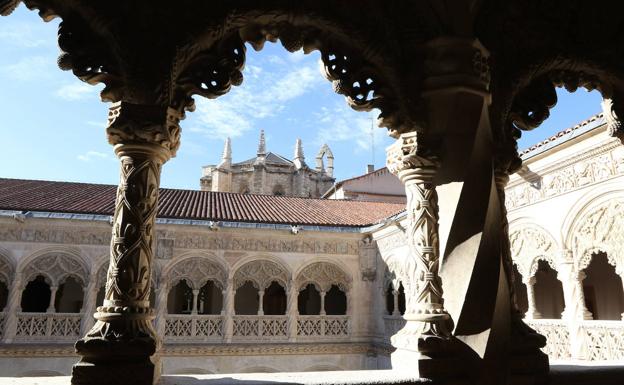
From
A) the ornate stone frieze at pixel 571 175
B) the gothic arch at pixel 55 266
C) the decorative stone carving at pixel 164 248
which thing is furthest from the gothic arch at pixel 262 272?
the ornate stone frieze at pixel 571 175

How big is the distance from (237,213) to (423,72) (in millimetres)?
12633

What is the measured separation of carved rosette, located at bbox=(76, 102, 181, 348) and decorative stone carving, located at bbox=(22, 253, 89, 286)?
1210cm

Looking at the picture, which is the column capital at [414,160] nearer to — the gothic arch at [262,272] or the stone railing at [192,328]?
the gothic arch at [262,272]

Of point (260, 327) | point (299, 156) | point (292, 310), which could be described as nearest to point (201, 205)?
point (260, 327)

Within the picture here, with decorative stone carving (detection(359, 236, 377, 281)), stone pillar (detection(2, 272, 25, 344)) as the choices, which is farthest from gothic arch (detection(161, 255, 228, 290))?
decorative stone carving (detection(359, 236, 377, 281))

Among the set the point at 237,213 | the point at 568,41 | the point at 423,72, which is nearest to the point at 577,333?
the point at 568,41

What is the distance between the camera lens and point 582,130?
8062 millimetres

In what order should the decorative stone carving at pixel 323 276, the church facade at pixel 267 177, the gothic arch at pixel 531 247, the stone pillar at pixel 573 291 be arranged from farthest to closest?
the church facade at pixel 267 177, the decorative stone carving at pixel 323 276, the gothic arch at pixel 531 247, the stone pillar at pixel 573 291

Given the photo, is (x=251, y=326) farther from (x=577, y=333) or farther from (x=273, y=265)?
(x=577, y=333)

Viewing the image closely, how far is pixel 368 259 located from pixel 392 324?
218 cm

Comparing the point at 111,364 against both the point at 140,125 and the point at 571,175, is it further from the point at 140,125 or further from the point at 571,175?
the point at 571,175

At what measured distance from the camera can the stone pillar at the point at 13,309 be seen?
39.6ft

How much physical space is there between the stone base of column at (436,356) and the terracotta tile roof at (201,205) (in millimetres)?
11876

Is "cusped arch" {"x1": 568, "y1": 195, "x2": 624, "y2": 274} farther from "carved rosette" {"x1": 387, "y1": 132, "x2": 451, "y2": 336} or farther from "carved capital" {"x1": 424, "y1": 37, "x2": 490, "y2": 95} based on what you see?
"carved rosette" {"x1": 387, "y1": 132, "x2": 451, "y2": 336}
